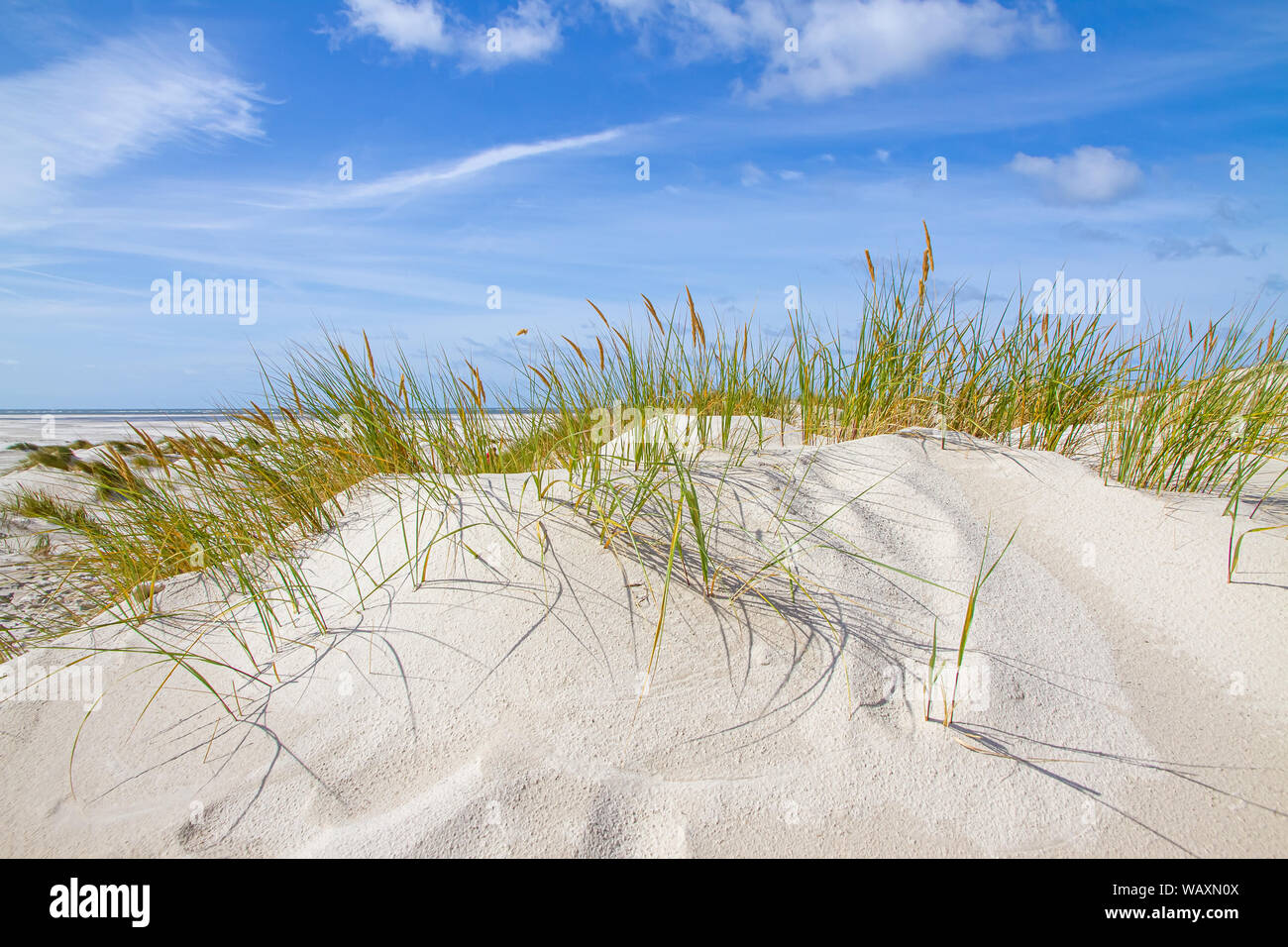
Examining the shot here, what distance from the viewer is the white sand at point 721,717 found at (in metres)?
1.69

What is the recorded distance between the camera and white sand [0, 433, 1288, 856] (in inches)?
66.7

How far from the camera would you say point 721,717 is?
75.3 inches

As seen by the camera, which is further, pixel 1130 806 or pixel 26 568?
pixel 26 568

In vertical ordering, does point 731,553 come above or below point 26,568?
above

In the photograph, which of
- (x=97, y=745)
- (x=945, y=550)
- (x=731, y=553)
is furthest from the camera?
(x=945, y=550)

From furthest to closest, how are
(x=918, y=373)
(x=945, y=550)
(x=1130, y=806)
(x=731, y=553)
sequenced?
(x=918, y=373)
(x=945, y=550)
(x=731, y=553)
(x=1130, y=806)
